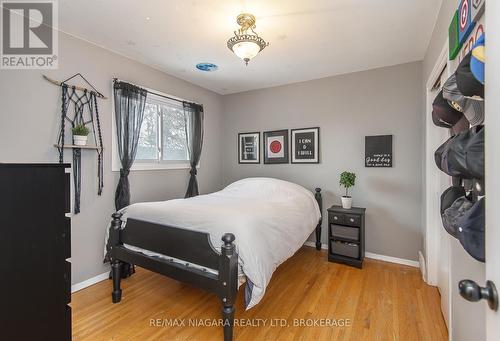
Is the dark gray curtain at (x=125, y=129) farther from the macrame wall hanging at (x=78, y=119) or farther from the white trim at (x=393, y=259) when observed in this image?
the white trim at (x=393, y=259)

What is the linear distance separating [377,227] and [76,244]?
349cm

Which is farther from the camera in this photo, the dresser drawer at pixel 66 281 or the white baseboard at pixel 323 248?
the white baseboard at pixel 323 248

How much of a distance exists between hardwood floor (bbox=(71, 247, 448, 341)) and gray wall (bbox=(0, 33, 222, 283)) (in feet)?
1.80

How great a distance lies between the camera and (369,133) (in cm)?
321

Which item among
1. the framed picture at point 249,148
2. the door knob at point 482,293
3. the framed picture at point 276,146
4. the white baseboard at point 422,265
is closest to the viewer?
the door knob at point 482,293

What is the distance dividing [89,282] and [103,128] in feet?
5.33

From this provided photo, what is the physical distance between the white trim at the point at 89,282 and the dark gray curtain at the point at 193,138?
141cm

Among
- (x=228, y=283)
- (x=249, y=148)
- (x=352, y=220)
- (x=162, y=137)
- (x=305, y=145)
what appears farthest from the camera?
(x=249, y=148)

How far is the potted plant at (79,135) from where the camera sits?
231 centimetres

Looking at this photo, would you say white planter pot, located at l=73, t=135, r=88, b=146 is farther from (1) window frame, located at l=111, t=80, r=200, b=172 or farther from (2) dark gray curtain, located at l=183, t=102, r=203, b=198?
(2) dark gray curtain, located at l=183, t=102, r=203, b=198

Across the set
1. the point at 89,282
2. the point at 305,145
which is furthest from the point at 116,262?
the point at 305,145

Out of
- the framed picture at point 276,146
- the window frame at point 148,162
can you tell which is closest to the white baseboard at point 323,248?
the window frame at point 148,162

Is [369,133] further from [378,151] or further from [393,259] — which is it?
[393,259]

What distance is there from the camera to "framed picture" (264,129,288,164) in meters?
3.80
